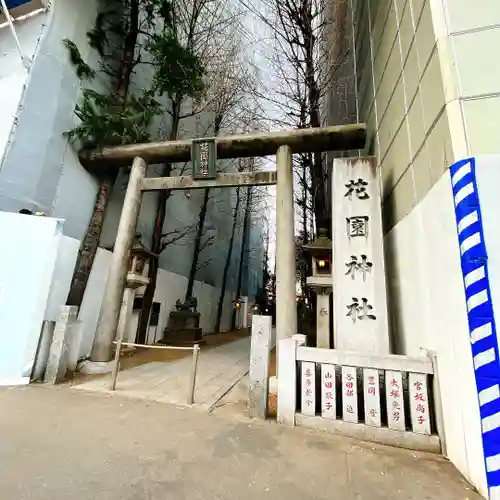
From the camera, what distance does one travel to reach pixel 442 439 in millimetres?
2928

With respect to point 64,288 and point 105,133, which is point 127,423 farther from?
point 105,133

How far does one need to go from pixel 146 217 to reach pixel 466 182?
10388 mm

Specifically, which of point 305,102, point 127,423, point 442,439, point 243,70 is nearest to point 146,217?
point 305,102

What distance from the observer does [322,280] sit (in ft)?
23.0

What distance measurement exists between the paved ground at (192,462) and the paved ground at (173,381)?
90cm

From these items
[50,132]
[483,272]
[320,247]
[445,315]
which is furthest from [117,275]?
[483,272]

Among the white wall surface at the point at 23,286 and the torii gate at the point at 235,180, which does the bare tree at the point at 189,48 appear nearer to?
the torii gate at the point at 235,180

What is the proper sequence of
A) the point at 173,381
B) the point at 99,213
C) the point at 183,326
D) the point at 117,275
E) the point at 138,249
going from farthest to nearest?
the point at 183,326
the point at 138,249
the point at 99,213
the point at 117,275
the point at 173,381

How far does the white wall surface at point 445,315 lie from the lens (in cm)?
243

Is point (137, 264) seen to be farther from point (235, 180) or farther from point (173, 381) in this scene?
point (173, 381)

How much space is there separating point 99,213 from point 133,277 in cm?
202

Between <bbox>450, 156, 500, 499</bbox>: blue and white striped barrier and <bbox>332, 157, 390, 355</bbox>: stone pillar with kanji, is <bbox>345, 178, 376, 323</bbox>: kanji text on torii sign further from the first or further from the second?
<bbox>450, 156, 500, 499</bbox>: blue and white striped barrier

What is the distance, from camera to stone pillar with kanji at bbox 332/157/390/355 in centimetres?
419

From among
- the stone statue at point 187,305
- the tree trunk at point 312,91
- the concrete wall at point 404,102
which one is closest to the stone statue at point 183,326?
the stone statue at point 187,305
